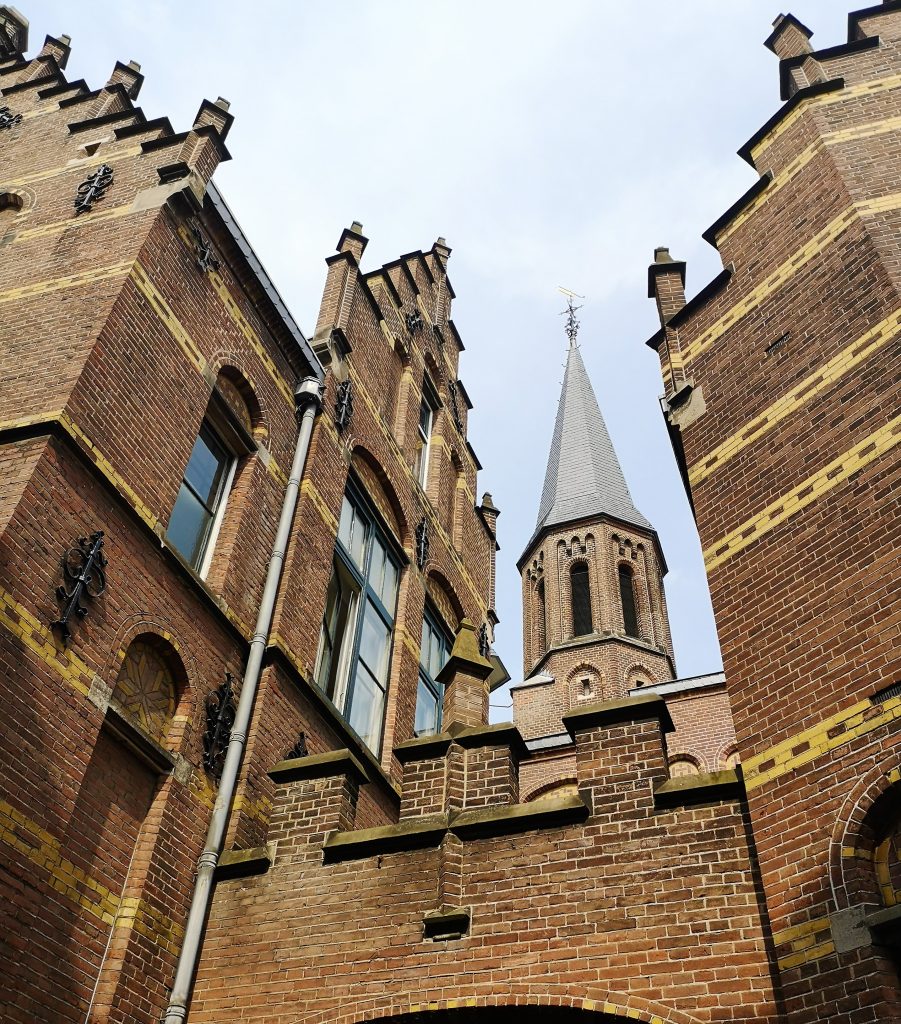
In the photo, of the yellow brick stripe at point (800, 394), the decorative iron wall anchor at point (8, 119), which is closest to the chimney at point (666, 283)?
the yellow brick stripe at point (800, 394)

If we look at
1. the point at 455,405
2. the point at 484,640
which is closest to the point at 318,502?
the point at 484,640

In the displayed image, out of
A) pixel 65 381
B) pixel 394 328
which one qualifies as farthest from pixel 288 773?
pixel 394 328

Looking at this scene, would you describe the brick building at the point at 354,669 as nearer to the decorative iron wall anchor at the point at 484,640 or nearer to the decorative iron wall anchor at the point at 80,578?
the decorative iron wall anchor at the point at 80,578

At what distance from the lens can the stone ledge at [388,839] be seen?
7.26 m

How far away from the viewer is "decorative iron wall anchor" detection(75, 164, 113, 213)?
1091 cm

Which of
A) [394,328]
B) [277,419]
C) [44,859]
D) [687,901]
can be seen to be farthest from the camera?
[394,328]

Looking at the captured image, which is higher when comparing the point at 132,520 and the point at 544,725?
the point at 544,725

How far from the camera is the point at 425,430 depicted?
17.3 meters

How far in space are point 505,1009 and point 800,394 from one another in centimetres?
521

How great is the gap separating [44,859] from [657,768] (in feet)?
13.8

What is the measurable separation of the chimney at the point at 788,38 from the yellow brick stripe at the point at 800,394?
4.97 metres

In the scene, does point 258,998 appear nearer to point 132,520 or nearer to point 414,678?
point 132,520

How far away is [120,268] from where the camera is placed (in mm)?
9492

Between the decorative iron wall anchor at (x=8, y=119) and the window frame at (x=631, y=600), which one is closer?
the decorative iron wall anchor at (x=8, y=119)
